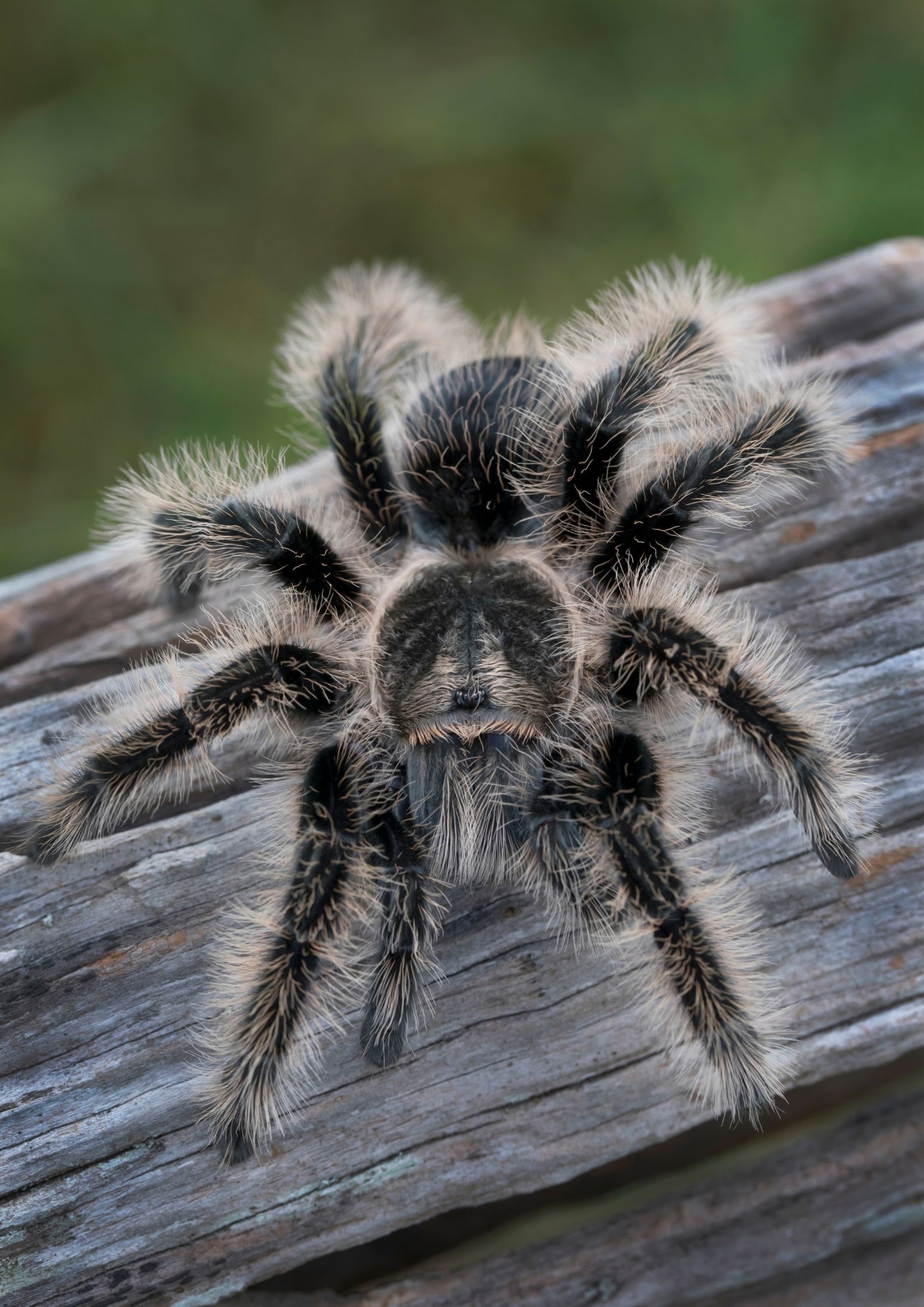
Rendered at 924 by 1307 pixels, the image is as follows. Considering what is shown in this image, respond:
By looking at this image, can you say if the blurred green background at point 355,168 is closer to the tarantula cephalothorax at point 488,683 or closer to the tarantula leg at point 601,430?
the tarantula cephalothorax at point 488,683

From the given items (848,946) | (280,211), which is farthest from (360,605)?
(280,211)

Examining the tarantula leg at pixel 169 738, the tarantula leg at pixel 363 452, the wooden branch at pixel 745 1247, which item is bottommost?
the wooden branch at pixel 745 1247

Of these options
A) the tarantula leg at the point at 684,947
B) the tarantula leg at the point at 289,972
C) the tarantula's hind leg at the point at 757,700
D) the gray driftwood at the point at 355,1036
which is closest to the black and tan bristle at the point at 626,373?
the tarantula's hind leg at the point at 757,700

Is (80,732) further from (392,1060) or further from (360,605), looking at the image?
(392,1060)

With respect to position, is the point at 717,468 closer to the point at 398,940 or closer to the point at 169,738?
the point at 398,940

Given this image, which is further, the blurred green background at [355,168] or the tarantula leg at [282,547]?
the blurred green background at [355,168]

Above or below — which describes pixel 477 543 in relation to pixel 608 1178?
above
